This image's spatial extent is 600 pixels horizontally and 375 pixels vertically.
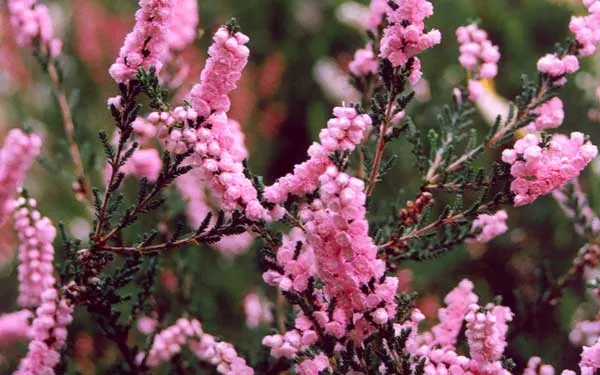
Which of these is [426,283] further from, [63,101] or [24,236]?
[24,236]

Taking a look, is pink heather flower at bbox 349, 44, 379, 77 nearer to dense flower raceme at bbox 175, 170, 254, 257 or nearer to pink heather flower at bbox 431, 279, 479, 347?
pink heather flower at bbox 431, 279, 479, 347

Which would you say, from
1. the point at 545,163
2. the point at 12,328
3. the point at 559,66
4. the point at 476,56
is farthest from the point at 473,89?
the point at 12,328

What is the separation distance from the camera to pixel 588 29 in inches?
48.3

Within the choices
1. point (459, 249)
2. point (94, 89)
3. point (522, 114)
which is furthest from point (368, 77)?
point (94, 89)

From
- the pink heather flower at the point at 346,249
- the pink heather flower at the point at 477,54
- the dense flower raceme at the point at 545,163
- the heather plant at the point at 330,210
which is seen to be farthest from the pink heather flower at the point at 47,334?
the pink heather flower at the point at 477,54

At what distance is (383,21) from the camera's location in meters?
1.40

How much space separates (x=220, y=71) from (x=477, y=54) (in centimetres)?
57

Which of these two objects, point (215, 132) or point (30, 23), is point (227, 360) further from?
point (30, 23)

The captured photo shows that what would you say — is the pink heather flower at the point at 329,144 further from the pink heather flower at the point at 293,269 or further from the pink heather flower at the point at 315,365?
the pink heather flower at the point at 315,365

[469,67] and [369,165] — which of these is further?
[469,67]

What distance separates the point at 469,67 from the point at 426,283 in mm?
1222

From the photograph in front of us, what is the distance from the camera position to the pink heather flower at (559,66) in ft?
3.98

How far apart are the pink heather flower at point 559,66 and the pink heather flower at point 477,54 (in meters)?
0.15

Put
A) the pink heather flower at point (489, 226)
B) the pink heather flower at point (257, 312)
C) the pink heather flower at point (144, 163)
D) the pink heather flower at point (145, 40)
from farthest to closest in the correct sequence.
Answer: the pink heather flower at point (257, 312) < the pink heather flower at point (144, 163) < the pink heather flower at point (489, 226) < the pink heather flower at point (145, 40)
